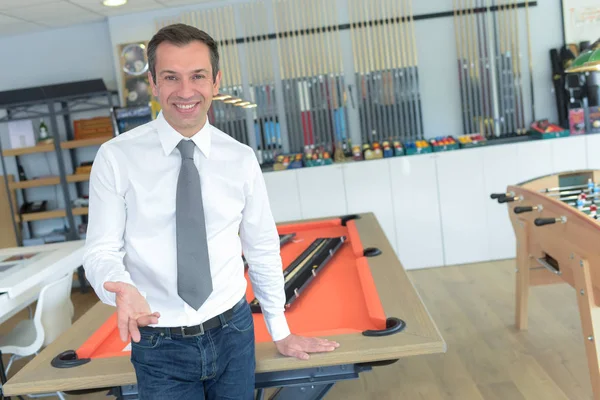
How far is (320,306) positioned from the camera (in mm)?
2641

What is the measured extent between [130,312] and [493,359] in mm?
2889

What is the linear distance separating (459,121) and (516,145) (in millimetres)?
695

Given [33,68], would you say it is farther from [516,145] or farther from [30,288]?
[516,145]

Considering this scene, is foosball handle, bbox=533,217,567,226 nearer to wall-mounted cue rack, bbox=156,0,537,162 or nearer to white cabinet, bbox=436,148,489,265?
white cabinet, bbox=436,148,489,265

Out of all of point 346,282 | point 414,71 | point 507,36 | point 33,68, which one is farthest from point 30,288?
point 507,36

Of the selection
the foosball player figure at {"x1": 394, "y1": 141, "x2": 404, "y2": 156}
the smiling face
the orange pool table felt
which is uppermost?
the smiling face

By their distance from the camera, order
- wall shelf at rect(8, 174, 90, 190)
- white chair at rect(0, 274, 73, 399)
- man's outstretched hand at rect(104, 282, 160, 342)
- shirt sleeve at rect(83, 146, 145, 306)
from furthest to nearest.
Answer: wall shelf at rect(8, 174, 90, 190) < white chair at rect(0, 274, 73, 399) < shirt sleeve at rect(83, 146, 145, 306) < man's outstretched hand at rect(104, 282, 160, 342)

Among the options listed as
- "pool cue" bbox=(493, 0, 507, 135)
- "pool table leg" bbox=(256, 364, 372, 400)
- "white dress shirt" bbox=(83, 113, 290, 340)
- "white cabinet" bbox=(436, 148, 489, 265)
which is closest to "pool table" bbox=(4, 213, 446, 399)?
"pool table leg" bbox=(256, 364, 372, 400)

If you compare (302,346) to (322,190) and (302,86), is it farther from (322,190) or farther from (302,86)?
(302,86)

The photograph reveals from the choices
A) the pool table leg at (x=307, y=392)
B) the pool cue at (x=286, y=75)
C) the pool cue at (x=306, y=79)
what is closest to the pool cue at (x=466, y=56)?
the pool cue at (x=306, y=79)

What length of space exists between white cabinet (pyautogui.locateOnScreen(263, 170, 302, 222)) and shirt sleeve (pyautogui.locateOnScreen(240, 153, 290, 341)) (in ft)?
13.1

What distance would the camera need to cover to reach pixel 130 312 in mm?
1311

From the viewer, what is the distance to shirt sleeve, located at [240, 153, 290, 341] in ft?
6.04

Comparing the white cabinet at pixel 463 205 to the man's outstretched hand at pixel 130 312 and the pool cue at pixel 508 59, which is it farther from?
the man's outstretched hand at pixel 130 312
